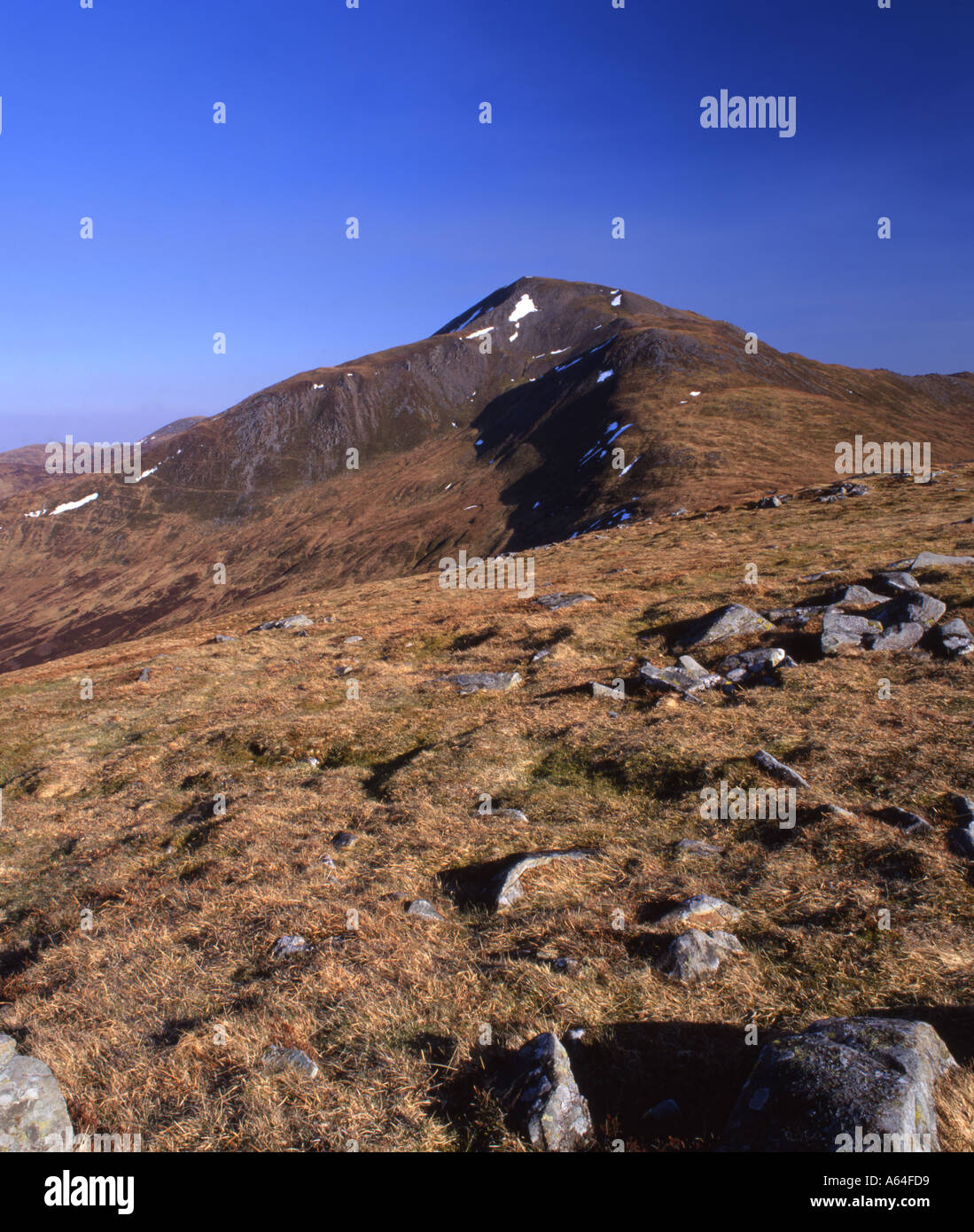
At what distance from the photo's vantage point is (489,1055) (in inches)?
294

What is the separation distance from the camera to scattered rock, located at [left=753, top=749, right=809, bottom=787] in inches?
520

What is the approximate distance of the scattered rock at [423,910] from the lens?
1045cm

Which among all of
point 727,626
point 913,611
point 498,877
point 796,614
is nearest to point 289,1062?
point 498,877

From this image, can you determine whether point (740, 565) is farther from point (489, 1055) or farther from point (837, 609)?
point (489, 1055)

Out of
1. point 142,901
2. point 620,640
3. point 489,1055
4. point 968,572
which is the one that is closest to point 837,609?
point 968,572

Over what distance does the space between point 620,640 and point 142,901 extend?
17534mm

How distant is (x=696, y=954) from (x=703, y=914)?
3.31ft

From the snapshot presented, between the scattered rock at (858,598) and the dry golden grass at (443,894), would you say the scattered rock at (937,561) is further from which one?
the scattered rock at (858,598)

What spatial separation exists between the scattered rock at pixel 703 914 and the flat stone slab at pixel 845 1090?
2824 millimetres

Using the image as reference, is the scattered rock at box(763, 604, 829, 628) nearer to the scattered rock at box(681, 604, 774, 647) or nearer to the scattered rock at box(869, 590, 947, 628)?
the scattered rock at box(681, 604, 774, 647)

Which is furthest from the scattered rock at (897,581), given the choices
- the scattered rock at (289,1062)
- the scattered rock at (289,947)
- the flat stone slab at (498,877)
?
the scattered rock at (289,1062)

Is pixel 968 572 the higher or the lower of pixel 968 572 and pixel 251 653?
the higher

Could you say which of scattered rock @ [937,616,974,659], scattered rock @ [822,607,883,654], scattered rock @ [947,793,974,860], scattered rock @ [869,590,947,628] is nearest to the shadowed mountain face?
scattered rock @ [869,590,947,628]
